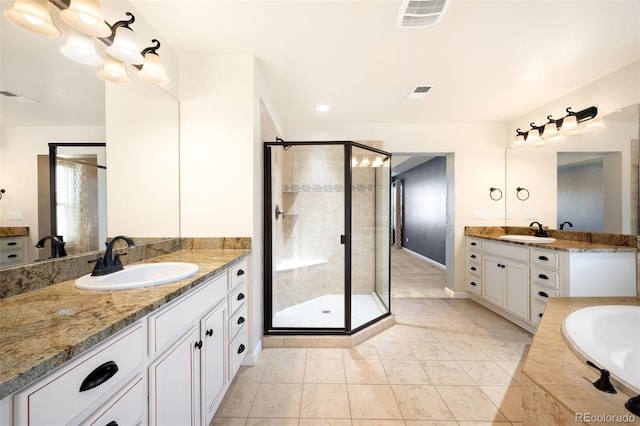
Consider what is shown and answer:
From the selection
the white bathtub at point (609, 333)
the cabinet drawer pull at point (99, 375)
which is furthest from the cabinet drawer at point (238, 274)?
the white bathtub at point (609, 333)

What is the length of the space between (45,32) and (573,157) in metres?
4.17

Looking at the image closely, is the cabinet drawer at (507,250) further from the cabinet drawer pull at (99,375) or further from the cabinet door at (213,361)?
the cabinet drawer pull at (99,375)

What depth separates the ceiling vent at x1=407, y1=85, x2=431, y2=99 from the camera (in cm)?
262

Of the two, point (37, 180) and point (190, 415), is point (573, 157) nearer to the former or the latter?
point (190, 415)

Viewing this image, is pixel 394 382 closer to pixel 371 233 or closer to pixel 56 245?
pixel 371 233

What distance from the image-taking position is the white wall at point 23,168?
3.22 feet

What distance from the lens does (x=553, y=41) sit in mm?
1892

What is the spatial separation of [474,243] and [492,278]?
20.2 inches

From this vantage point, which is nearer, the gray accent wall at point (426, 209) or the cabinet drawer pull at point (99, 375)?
the cabinet drawer pull at point (99, 375)

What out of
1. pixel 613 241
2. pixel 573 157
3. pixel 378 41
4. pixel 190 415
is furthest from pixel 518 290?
pixel 190 415

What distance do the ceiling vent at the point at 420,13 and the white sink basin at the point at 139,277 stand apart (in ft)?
6.42

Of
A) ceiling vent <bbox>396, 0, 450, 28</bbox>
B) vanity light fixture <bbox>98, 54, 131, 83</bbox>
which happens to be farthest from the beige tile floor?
ceiling vent <bbox>396, 0, 450, 28</bbox>

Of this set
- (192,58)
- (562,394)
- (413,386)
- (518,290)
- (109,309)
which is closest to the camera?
(562,394)

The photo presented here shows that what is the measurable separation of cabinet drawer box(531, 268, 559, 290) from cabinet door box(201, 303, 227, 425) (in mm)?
2752
